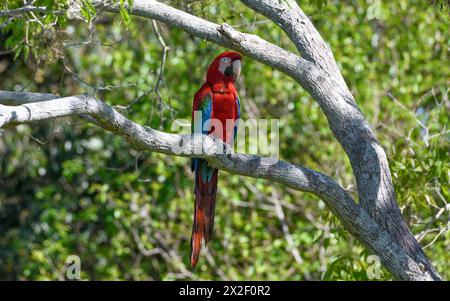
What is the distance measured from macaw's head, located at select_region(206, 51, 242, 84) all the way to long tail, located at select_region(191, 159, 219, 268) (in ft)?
1.46

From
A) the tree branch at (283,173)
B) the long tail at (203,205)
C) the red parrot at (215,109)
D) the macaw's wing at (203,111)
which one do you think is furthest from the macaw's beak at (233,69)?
the tree branch at (283,173)

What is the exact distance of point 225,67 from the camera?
13.2ft

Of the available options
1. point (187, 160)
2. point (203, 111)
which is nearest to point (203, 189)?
point (203, 111)

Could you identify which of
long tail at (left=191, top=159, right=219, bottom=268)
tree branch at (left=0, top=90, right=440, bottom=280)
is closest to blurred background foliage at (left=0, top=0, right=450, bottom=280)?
long tail at (left=191, top=159, right=219, bottom=268)

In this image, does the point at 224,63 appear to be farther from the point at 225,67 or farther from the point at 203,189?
the point at 203,189

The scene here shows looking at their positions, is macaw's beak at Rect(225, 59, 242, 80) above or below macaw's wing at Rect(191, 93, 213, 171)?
above

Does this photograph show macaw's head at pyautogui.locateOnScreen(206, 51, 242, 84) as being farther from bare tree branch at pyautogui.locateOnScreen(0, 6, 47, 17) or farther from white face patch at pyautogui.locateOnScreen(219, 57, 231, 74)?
bare tree branch at pyautogui.locateOnScreen(0, 6, 47, 17)

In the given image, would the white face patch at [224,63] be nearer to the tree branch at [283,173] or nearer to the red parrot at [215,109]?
the red parrot at [215,109]

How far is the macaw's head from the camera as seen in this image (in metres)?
4.03

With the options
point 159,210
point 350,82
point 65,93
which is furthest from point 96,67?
point 350,82

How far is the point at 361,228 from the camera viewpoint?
3031mm

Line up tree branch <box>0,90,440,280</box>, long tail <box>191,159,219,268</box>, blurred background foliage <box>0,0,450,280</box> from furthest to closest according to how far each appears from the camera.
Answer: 1. blurred background foliage <box>0,0,450,280</box>
2. long tail <box>191,159,219,268</box>
3. tree branch <box>0,90,440,280</box>

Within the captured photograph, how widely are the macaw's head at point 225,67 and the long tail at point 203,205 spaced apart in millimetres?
446

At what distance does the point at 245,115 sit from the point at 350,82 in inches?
30.3
